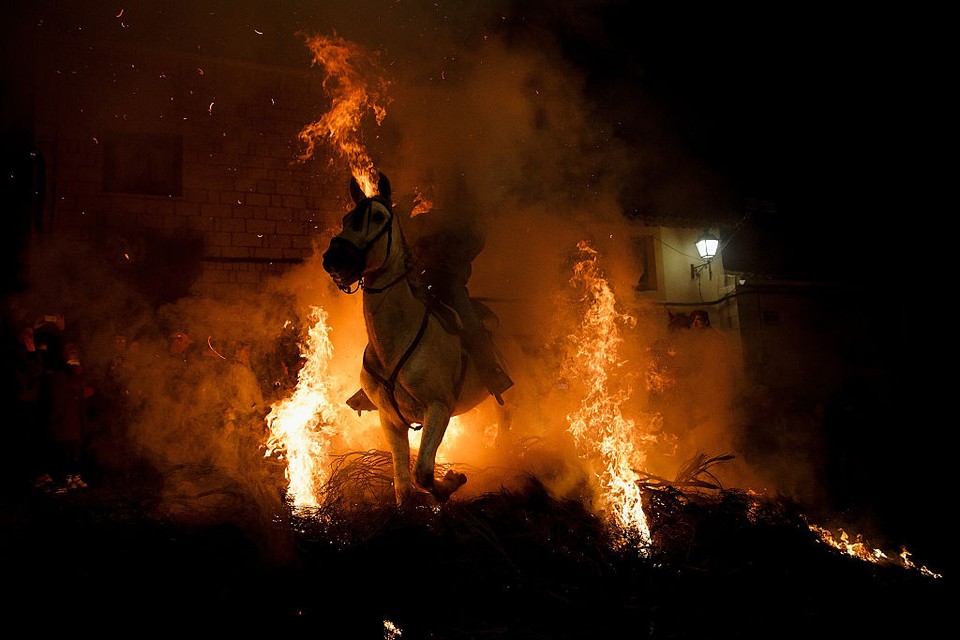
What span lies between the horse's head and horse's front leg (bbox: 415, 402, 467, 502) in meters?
1.24

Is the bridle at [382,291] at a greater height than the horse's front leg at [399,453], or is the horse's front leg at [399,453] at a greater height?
the bridle at [382,291]

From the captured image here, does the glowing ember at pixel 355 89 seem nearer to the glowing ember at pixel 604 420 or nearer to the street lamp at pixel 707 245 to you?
the glowing ember at pixel 604 420

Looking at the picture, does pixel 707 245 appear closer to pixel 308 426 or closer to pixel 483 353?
pixel 483 353

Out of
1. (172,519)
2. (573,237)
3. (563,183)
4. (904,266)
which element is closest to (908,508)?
(573,237)

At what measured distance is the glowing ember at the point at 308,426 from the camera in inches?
229

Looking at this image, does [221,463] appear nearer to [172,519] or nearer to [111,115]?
[172,519]

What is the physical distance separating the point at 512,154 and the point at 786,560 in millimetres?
6312

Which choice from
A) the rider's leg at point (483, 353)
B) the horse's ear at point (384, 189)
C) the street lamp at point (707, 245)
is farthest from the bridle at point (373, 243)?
the street lamp at point (707, 245)

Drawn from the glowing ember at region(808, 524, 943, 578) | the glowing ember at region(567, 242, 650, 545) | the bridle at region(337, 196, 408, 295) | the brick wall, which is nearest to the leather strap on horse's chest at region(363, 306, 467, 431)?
the bridle at region(337, 196, 408, 295)

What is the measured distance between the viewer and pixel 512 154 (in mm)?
8266

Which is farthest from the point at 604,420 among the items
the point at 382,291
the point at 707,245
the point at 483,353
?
the point at 707,245

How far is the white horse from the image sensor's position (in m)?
4.05

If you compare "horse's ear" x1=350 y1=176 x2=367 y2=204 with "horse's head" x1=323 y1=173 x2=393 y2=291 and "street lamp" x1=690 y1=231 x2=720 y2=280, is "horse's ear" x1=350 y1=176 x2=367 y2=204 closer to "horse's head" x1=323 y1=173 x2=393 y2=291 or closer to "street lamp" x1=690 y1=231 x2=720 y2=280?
"horse's head" x1=323 y1=173 x2=393 y2=291

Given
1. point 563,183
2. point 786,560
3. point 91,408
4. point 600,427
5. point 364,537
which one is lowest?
point 786,560
